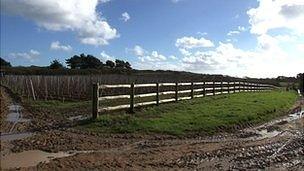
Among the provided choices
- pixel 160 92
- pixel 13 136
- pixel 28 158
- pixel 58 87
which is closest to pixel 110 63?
pixel 58 87

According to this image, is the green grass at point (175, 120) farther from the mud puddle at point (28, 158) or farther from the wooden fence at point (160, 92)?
the mud puddle at point (28, 158)

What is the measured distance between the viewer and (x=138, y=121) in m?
13.8

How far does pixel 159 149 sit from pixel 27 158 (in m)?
3.02

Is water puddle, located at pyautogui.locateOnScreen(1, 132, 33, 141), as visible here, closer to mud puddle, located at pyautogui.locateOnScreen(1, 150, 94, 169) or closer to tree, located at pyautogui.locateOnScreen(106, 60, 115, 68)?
mud puddle, located at pyautogui.locateOnScreen(1, 150, 94, 169)

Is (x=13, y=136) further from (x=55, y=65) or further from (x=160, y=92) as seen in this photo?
(x=55, y=65)

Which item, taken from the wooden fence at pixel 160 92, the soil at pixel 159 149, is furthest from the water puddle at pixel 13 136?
the wooden fence at pixel 160 92

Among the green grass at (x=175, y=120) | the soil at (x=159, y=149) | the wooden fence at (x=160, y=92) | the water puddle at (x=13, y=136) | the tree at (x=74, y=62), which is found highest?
the tree at (x=74, y=62)

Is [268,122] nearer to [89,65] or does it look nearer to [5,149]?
[5,149]

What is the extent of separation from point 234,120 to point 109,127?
519 centimetres

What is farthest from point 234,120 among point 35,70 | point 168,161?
point 35,70

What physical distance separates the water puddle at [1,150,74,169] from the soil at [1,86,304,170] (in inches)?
8.1

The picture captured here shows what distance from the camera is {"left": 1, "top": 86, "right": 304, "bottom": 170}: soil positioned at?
28.3 ft

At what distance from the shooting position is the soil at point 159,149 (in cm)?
862

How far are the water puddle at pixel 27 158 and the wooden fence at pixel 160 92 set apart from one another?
4.99m
